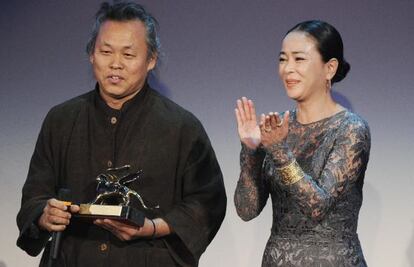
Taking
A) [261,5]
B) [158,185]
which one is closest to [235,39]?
[261,5]

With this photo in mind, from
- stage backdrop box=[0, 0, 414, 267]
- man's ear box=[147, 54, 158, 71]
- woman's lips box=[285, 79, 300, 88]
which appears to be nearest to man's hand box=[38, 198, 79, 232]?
man's ear box=[147, 54, 158, 71]

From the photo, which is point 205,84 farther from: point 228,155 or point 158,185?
point 158,185

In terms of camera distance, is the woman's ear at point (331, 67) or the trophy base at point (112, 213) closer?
the trophy base at point (112, 213)

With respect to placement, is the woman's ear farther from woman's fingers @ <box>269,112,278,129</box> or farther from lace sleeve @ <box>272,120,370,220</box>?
A: woman's fingers @ <box>269,112,278,129</box>

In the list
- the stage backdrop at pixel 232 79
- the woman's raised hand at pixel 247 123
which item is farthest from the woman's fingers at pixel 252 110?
the stage backdrop at pixel 232 79

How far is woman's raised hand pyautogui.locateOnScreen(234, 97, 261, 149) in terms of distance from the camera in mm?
2150

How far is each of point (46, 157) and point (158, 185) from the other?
37cm

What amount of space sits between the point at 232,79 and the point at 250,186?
102cm

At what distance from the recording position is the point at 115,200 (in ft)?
6.94

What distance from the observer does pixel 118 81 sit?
7.17 ft

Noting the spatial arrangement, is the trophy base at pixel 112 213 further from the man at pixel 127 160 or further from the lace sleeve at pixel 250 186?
the lace sleeve at pixel 250 186

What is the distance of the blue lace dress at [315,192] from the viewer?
2062 mm

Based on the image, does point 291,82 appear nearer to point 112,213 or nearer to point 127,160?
point 127,160

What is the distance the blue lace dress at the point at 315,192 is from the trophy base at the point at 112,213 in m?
0.43
